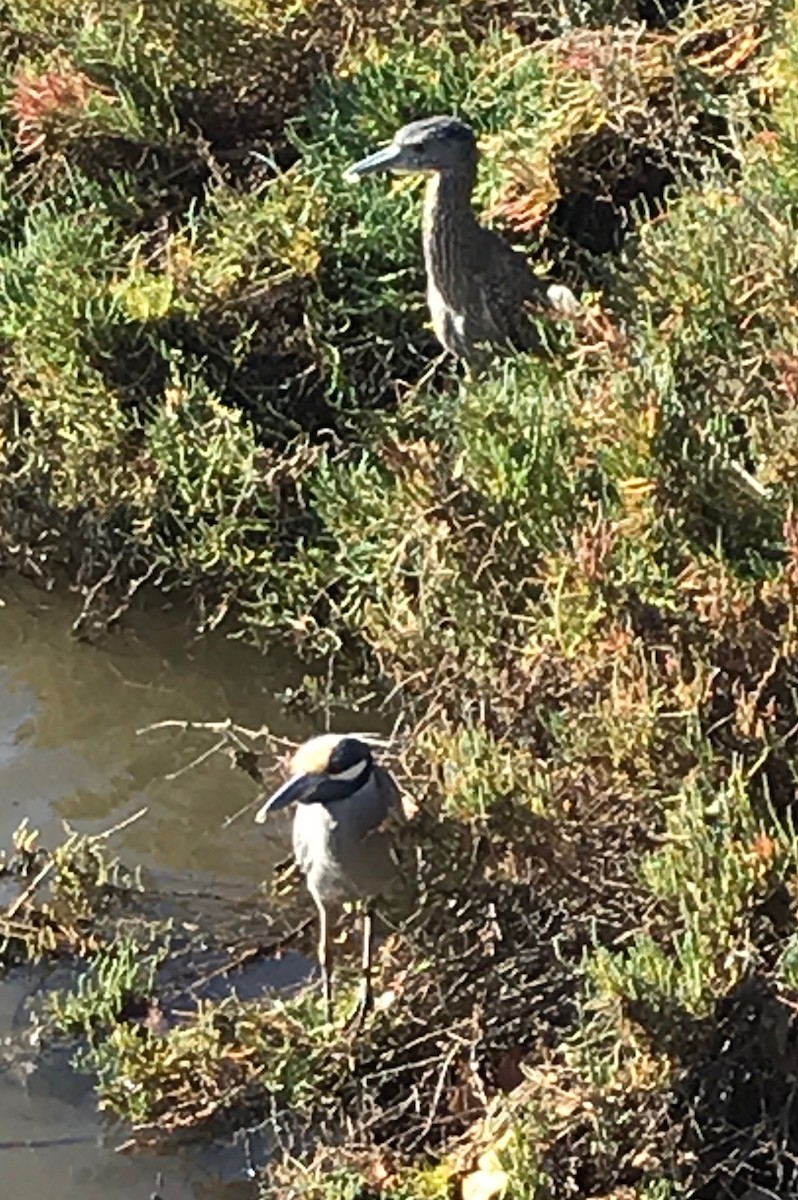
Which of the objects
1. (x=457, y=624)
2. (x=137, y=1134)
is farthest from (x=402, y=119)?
(x=137, y=1134)

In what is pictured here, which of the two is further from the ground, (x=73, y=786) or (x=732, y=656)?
(x=732, y=656)

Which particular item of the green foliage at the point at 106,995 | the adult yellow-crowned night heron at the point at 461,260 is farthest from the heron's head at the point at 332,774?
the adult yellow-crowned night heron at the point at 461,260

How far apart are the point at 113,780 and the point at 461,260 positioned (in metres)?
1.56

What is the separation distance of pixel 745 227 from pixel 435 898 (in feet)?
5.37

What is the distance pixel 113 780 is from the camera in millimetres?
4969

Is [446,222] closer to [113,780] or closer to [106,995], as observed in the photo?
[113,780]

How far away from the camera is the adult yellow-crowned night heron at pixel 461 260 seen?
16.7 feet

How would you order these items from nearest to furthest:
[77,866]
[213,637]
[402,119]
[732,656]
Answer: [732,656] → [77,866] → [213,637] → [402,119]

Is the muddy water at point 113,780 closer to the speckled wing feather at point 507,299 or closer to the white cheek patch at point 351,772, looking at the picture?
the white cheek patch at point 351,772

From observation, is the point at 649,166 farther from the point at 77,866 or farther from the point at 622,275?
the point at 77,866

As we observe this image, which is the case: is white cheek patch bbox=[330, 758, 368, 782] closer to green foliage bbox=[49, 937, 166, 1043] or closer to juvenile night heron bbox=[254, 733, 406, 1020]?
juvenile night heron bbox=[254, 733, 406, 1020]

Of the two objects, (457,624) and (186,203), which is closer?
(457,624)

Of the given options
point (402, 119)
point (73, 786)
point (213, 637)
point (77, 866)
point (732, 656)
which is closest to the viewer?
point (732, 656)

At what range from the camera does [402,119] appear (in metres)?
5.77
